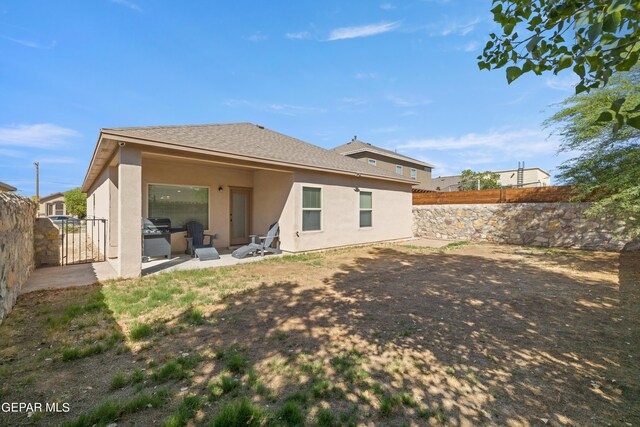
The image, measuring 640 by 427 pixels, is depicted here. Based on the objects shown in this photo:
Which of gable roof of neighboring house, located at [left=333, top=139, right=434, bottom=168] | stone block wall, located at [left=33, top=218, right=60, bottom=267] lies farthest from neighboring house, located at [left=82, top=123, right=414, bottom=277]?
gable roof of neighboring house, located at [left=333, top=139, right=434, bottom=168]

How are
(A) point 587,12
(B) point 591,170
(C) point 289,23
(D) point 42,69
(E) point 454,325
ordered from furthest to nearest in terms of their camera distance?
(C) point 289,23
(D) point 42,69
(B) point 591,170
(E) point 454,325
(A) point 587,12

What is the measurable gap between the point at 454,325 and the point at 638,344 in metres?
1.95

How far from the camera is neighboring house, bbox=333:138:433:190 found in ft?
74.8

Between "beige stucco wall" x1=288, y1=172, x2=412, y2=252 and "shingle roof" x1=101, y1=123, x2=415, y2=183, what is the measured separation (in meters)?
0.52

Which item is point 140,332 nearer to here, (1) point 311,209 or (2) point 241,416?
(2) point 241,416

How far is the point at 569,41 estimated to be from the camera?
2.19 metres

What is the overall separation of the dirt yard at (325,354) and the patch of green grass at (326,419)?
12mm

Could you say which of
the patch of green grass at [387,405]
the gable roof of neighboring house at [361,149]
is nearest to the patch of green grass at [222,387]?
the patch of green grass at [387,405]

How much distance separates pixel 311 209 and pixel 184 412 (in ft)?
25.5

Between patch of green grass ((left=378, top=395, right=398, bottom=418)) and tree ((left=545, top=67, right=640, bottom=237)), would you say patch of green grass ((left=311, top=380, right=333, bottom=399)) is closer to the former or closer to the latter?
patch of green grass ((left=378, top=395, right=398, bottom=418))

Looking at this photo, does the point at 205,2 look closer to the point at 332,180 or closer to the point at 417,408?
the point at 332,180

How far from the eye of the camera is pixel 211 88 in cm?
1490

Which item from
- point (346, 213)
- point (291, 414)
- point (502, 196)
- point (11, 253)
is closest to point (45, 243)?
point (11, 253)

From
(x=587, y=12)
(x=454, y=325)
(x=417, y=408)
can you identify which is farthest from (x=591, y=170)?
(x=417, y=408)
